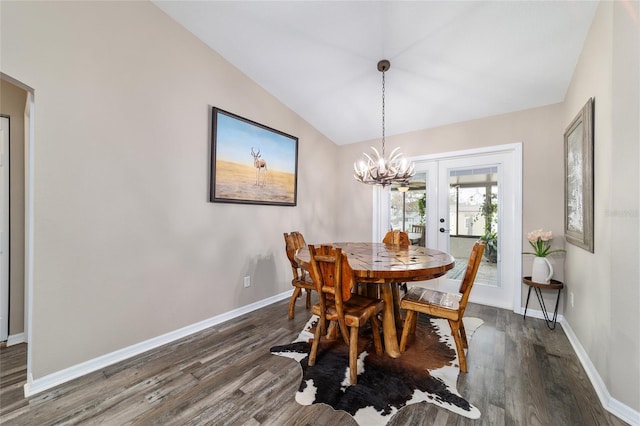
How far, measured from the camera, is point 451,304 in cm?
207

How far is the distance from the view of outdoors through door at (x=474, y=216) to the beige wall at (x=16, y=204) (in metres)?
4.74

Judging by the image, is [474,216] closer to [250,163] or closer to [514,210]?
[514,210]

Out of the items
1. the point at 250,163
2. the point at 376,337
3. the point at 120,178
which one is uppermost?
the point at 250,163

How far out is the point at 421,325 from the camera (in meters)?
2.78

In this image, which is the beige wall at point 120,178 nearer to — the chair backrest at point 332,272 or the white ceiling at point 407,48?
the white ceiling at point 407,48

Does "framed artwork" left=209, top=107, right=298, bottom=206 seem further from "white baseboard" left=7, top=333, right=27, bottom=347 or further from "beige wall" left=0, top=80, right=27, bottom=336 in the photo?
"white baseboard" left=7, top=333, right=27, bottom=347

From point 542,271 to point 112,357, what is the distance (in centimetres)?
414

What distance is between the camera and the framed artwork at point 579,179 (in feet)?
6.60

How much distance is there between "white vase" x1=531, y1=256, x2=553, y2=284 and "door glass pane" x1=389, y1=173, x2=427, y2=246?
1349mm

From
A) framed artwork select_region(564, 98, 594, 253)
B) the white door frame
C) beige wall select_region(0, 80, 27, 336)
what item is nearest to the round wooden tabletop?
framed artwork select_region(564, 98, 594, 253)

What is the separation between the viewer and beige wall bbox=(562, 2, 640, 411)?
147 cm

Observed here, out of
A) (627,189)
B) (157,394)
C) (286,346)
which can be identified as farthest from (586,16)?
(157,394)

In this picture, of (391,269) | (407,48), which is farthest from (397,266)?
(407,48)

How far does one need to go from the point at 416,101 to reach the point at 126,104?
10.2 ft
